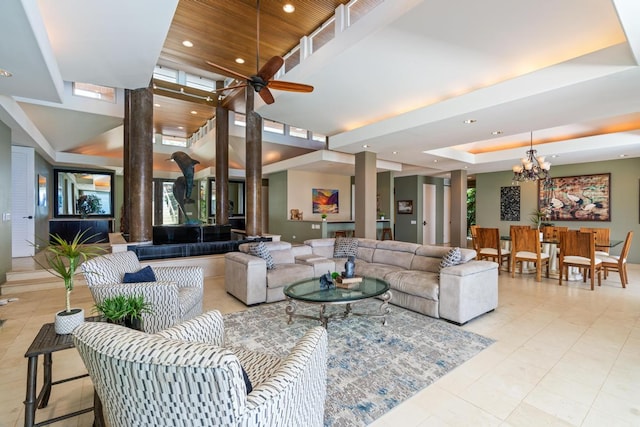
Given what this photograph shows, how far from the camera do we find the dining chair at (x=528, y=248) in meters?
5.34

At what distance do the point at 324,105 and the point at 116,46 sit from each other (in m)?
2.92

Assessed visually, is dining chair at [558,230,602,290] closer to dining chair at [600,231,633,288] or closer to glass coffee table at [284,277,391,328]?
dining chair at [600,231,633,288]

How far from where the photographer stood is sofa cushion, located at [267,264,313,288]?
13.4 ft

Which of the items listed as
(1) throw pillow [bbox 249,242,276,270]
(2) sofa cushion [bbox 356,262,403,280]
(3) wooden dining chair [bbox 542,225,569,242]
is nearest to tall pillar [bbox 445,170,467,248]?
(3) wooden dining chair [bbox 542,225,569,242]

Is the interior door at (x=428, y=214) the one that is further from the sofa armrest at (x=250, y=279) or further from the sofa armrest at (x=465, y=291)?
the sofa armrest at (x=250, y=279)

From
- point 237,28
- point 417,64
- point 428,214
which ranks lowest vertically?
point 428,214

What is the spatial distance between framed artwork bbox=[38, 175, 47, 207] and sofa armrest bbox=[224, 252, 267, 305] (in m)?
6.47

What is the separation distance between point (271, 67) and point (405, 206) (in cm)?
864

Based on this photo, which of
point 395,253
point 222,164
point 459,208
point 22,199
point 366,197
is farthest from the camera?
point 459,208

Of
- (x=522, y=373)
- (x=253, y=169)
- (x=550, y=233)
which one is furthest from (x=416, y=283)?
(x=550, y=233)

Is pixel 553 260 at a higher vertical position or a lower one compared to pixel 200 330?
lower

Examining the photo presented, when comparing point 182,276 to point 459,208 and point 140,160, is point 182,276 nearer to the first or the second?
point 140,160

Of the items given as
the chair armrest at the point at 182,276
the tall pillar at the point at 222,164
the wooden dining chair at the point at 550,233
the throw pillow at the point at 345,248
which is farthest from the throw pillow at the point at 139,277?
the wooden dining chair at the point at 550,233

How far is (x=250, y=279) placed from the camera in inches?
154
